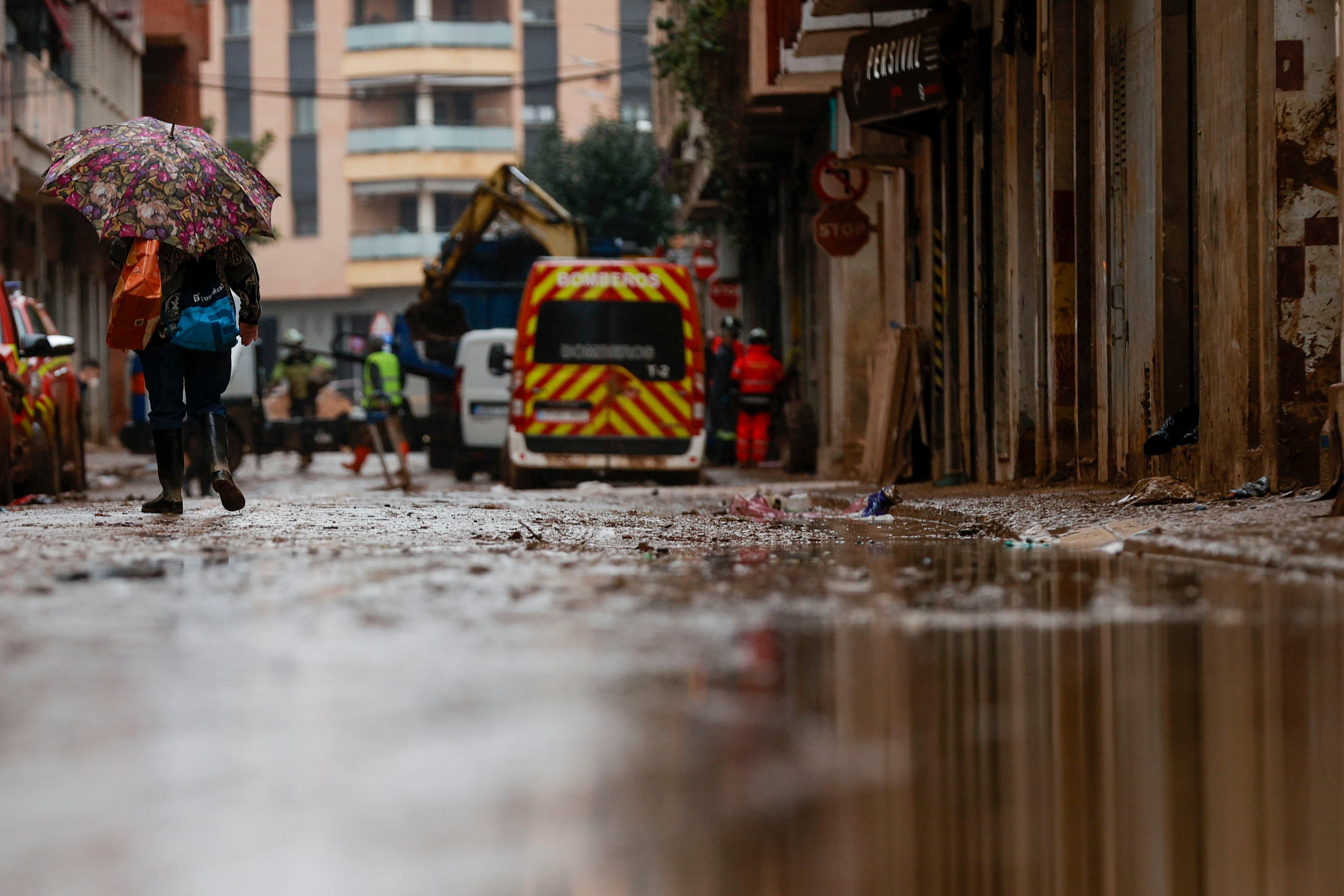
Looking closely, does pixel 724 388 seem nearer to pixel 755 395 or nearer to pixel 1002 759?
pixel 755 395

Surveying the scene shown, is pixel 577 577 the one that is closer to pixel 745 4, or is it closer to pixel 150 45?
pixel 745 4

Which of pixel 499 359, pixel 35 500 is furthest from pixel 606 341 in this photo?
pixel 35 500

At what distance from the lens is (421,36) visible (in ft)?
232

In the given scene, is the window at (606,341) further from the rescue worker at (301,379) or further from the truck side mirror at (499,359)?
the rescue worker at (301,379)

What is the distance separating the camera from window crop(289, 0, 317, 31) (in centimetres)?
7162

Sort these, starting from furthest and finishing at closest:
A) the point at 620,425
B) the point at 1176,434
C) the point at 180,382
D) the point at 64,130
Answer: the point at 64,130, the point at 620,425, the point at 1176,434, the point at 180,382

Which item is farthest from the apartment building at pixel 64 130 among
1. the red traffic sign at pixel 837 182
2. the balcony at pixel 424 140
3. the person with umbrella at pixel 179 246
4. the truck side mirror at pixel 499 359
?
the balcony at pixel 424 140

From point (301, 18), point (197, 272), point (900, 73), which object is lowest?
point (197, 272)

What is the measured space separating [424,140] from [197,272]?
201ft

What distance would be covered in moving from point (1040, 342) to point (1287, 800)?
11.0 meters

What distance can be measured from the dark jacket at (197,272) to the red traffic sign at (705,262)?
88.2 feet

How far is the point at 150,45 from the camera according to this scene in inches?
1908

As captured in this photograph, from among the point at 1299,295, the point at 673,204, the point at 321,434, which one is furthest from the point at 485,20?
the point at 1299,295

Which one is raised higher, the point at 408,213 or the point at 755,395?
the point at 408,213
